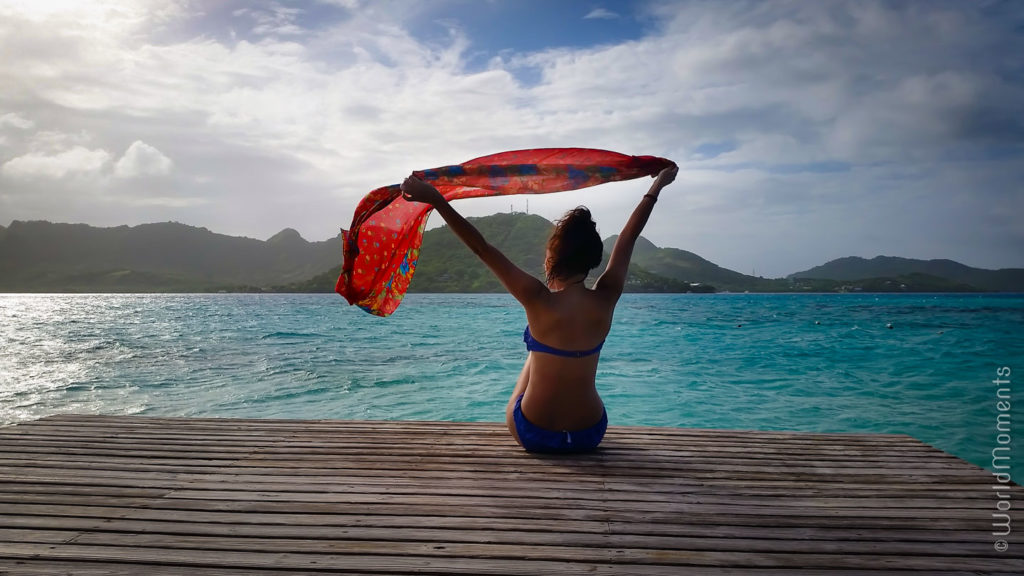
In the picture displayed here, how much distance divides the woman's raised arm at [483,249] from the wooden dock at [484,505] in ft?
3.72

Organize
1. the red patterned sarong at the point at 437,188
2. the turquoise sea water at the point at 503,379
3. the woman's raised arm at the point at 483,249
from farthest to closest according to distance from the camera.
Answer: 1. the turquoise sea water at the point at 503,379
2. the red patterned sarong at the point at 437,188
3. the woman's raised arm at the point at 483,249

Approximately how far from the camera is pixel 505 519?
287 centimetres

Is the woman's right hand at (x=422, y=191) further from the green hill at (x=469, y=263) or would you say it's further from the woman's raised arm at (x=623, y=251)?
the green hill at (x=469, y=263)

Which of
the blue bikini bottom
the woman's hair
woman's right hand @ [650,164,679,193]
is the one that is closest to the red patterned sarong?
woman's right hand @ [650,164,679,193]

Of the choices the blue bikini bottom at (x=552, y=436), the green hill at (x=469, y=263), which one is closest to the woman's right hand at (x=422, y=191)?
the blue bikini bottom at (x=552, y=436)

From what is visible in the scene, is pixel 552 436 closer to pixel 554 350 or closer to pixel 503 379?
pixel 554 350

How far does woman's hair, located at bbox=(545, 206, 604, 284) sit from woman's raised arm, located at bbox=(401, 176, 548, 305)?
22 centimetres

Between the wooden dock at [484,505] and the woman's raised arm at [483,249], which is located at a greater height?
the woman's raised arm at [483,249]

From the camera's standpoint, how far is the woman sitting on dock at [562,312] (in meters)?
3.38

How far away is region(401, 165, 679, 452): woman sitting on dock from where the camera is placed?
11.1 feet

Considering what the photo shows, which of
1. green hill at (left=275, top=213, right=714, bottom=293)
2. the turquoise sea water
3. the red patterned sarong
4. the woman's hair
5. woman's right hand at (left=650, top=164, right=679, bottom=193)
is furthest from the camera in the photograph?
green hill at (left=275, top=213, right=714, bottom=293)

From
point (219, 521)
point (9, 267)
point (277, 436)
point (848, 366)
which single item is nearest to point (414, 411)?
point (277, 436)

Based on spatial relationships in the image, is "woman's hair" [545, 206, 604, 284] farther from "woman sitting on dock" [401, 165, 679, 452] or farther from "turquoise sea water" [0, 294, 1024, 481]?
"turquoise sea water" [0, 294, 1024, 481]

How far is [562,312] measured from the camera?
3.46 m
